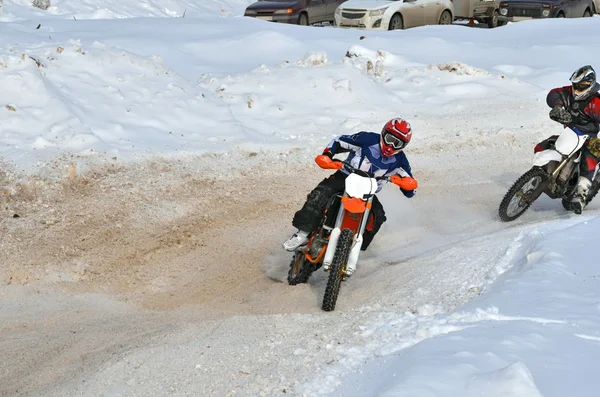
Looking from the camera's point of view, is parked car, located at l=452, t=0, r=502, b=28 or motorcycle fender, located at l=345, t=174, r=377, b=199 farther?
parked car, located at l=452, t=0, r=502, b=28

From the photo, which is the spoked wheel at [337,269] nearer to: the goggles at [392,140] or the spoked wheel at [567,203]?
the goggles at [392,140]

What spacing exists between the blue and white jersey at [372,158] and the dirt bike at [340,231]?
79 mm

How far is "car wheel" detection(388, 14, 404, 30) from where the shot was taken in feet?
73.2

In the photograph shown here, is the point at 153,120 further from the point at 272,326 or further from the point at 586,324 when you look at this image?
the point at 586,324

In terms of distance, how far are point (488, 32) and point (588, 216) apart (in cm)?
1123

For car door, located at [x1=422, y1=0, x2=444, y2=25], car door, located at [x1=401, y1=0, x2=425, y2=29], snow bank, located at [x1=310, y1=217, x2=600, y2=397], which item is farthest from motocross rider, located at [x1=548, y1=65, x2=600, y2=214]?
car door, located at [x1=422, y1=0, x2=444, y2=25]

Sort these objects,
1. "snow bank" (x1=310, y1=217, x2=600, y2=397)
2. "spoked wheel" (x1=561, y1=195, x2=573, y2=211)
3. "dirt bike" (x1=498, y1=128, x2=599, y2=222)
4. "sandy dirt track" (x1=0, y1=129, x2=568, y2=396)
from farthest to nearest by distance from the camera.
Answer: "spoked wheel" (x1=561, y1=195, x2=573, y2=211) < "dirt bike" (x1=498, y1=128, x2=599, y2=222) < "sandy dirt track" (x1=0, y1=129, x2=568, y2=396) < "snow bank" (x1=310, y1=217, x2=600, y2=397)

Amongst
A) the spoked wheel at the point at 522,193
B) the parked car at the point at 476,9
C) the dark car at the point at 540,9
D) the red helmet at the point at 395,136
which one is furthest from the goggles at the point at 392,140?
the parked car at the point at 476,9

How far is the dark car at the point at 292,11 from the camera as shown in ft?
79.3

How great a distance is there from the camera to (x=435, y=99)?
14758 millimetres

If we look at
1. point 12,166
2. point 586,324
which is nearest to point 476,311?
point 586,324

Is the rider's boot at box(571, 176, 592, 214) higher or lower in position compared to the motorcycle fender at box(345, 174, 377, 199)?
lower

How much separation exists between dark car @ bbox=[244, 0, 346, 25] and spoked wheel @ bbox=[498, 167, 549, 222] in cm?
1528

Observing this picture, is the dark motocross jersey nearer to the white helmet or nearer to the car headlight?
the white helmet
